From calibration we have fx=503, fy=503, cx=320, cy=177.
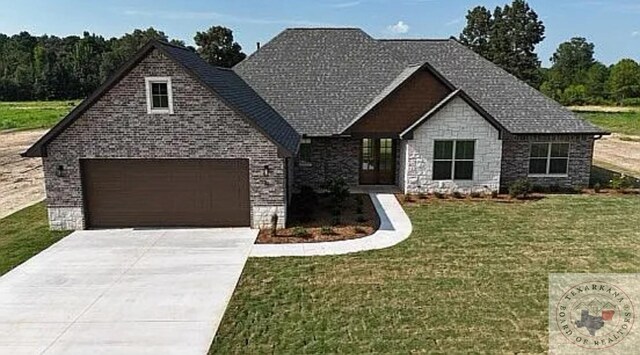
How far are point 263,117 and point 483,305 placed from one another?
9479 mm

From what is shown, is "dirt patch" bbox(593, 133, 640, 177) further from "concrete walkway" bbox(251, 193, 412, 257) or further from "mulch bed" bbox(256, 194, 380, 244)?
"mulch bed" bbox(256, 194, 380, 244)

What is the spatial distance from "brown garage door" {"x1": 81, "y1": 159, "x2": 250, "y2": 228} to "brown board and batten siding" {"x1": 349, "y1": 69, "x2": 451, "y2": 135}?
22.9 ft

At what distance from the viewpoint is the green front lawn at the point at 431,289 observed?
8352 millimetres

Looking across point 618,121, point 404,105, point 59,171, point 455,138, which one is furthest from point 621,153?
point 59,171

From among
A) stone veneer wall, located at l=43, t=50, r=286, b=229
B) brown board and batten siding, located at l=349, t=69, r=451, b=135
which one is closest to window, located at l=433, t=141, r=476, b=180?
brown board and batten siding, located at l=349, t=69, r=451, b=135

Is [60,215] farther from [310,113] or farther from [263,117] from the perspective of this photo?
[310,113]

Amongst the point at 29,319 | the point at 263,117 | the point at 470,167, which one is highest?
the point at 263,117

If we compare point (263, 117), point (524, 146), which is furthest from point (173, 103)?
point (524, 146)

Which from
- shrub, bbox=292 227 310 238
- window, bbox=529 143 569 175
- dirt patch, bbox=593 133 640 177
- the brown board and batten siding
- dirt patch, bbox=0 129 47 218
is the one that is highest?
the brown board and batten siding

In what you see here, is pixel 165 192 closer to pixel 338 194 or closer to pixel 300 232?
pixel 300 232

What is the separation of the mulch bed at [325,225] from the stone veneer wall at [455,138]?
103 inches

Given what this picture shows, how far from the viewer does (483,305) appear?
380 inches

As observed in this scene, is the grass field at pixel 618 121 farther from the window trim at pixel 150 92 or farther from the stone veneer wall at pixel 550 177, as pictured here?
the window trim at pixel 150 92

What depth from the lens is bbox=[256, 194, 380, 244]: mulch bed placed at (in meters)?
14.0
